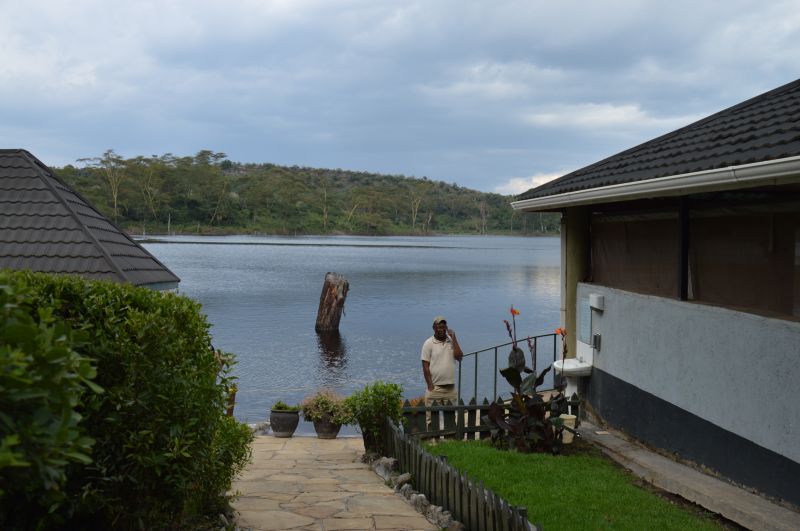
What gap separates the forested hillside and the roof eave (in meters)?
106

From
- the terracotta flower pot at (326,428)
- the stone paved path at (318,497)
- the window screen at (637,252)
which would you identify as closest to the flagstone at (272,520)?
the stone paved path at (318,497)

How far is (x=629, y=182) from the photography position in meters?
7.44

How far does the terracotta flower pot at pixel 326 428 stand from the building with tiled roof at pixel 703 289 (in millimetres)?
4176

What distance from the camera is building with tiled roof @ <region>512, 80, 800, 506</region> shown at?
606cm

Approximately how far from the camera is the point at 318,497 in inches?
264

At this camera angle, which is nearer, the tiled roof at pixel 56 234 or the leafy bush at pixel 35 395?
the leafy bush at pixel 35 395

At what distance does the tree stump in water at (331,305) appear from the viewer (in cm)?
3189

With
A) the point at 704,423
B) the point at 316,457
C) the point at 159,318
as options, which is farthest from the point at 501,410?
the point at 159,318

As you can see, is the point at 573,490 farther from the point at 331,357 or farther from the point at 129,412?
the point at 331,357

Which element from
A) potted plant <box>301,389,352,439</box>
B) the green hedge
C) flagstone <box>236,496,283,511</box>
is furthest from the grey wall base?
the green hedge

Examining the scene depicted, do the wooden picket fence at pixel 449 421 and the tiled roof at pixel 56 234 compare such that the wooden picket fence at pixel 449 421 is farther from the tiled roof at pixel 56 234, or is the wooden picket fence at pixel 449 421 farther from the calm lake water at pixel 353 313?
the calm lake water at pixel 353 313

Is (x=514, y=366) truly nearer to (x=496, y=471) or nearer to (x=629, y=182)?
(x=496, y=471)

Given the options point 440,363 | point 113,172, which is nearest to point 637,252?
point 440,363

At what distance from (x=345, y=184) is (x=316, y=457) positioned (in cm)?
17047
